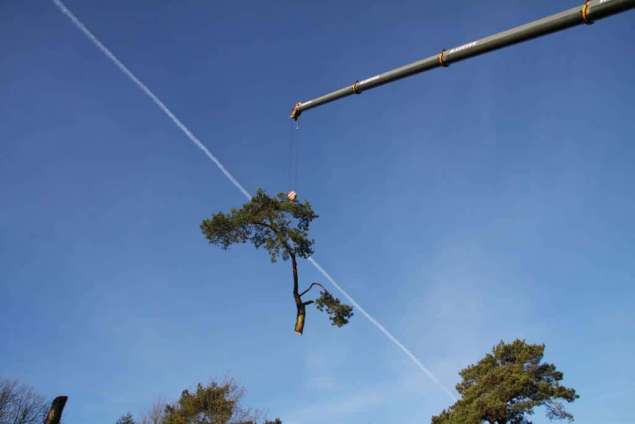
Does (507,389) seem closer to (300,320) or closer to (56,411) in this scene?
(300,320)

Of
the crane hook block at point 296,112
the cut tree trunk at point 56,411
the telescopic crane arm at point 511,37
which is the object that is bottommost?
the cut tree trunk at point 56,411

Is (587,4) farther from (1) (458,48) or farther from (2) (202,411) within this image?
(2) (202,411)

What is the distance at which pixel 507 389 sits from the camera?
3859 cm

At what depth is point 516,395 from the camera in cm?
3953

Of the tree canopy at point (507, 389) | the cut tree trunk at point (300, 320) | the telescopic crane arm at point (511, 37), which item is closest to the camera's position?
the telescopic crane arm at point (511, 37)

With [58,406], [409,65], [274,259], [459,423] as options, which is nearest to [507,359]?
[459,423]

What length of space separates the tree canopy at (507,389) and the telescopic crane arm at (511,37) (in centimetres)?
3476

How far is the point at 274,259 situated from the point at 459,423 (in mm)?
28344

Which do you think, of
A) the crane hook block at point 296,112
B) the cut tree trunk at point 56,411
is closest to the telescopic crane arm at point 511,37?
the crane hook block at point 296,112

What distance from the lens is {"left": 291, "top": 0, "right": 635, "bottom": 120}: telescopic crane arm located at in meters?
7.72

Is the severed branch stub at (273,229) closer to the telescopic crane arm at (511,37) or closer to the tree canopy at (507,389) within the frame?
the telescopic crane arm at (511,37)

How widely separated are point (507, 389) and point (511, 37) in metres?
37.5

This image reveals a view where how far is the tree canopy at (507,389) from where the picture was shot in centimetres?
3850

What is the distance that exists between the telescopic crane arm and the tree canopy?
114 ft
